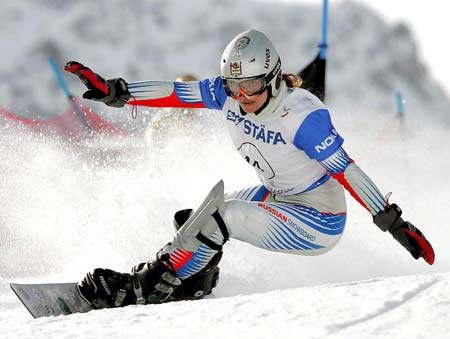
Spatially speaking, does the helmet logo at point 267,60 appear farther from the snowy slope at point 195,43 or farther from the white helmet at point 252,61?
the snowy slope at point 195,43

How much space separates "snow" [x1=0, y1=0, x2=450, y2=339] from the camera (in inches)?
91.9

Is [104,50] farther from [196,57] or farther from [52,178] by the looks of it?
[52,178]

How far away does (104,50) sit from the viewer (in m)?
21.2

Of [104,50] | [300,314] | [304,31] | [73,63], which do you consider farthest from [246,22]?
[300,314]

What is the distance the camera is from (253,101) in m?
3.30

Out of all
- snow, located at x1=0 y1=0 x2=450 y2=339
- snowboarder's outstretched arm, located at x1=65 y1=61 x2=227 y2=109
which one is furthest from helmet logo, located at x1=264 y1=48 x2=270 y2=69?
snow, located at x1=0 y1=0 x2=450 y2=339

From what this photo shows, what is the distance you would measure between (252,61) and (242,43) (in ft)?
0.36

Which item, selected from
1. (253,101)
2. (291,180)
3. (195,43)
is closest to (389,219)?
(291,180)

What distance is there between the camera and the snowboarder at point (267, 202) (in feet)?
10.5

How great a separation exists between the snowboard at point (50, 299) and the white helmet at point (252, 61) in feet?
3.71

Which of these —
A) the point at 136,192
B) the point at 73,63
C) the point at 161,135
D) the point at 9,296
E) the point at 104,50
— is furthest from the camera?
the point at 104,50

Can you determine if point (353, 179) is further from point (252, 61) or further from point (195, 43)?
point (195, 43)

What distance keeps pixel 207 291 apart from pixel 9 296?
109 centimetres

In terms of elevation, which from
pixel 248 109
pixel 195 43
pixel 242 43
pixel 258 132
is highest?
pixel 195 43
